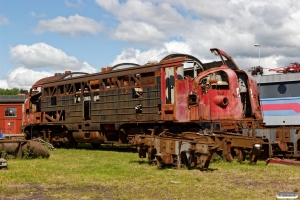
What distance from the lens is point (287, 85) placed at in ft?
67.7

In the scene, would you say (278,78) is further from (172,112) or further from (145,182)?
(145,182)

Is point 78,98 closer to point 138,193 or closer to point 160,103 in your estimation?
point 160,103

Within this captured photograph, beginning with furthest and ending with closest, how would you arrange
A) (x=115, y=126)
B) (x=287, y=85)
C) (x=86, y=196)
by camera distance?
(x=287, y=85) → (x=115, y=126) → (x=86, y=196)

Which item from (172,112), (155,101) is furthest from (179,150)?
(155,101)

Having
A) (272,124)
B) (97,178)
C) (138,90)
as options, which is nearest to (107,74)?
(138,90)

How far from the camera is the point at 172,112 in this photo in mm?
16828

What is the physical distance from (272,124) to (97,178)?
13.0 meters

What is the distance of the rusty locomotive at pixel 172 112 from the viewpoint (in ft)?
41.3

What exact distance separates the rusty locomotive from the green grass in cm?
68

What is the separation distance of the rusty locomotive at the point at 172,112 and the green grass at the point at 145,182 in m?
0.68

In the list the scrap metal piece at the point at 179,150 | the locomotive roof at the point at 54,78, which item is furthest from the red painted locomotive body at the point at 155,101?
the scrap metal piece at the point at 179,150

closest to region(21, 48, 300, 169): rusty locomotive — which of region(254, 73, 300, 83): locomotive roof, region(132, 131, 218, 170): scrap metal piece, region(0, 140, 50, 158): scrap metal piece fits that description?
region(132, 131, 218, 170): scrap metal piece

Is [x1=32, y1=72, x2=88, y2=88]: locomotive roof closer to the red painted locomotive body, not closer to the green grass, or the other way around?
the red painted locomotive body

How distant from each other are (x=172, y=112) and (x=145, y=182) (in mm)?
7464
